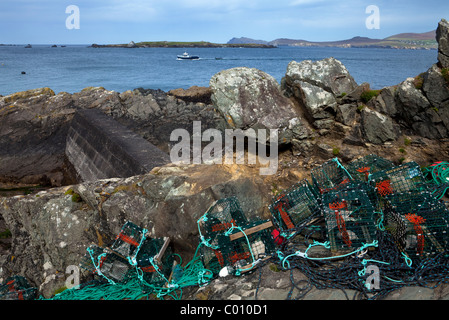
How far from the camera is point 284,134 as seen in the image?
7.69 metres

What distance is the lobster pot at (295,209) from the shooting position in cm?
493

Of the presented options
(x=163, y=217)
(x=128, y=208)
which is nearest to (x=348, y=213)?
(x=163, y=217)

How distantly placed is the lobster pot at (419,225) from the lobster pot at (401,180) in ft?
1.25

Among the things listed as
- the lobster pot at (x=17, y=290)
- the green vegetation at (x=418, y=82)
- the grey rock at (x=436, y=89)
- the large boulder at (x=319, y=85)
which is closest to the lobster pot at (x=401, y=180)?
the grey rock at (x=436, y=89)

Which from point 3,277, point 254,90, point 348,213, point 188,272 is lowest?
point 3,277

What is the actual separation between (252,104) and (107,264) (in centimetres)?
486

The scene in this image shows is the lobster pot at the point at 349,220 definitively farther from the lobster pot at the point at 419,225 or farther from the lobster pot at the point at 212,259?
the lobster pot at the point at 212,259

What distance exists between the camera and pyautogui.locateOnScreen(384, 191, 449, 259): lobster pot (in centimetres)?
401

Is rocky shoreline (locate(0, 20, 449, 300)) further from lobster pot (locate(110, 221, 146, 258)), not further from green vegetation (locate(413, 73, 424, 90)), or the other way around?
lobster pot (locate(110, 221, 146, 258))

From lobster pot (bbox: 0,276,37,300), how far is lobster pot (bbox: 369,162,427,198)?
6.10m

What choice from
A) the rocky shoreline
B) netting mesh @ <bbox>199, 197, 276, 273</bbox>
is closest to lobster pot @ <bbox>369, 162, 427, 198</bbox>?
netting mesh @ <bbox>199, 197, 276, 273</bbox>
